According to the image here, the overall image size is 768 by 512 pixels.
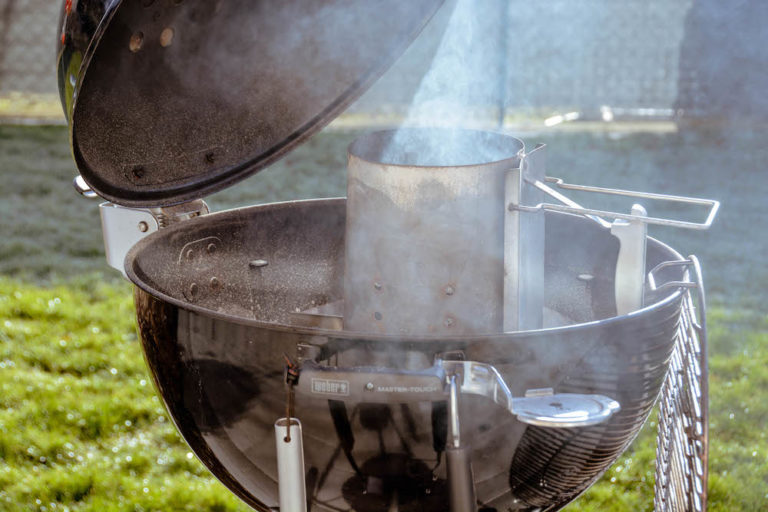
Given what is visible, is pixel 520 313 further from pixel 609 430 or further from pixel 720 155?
pixel 720 155

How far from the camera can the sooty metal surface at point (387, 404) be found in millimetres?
1134

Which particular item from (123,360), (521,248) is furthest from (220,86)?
(123,360)

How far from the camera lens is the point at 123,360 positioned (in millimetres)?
2863

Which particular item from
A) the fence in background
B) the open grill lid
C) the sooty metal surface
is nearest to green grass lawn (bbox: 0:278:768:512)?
the sooty metal surface

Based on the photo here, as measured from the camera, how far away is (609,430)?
50.5 inches

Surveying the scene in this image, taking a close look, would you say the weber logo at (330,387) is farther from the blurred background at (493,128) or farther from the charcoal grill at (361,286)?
the blurred background at (493,128)

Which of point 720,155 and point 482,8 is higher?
point 482,8

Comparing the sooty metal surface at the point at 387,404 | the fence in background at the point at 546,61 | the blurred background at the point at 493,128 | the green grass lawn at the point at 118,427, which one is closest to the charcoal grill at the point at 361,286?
the sooty metal surface at the point at 387,404

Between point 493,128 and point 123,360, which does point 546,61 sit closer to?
point 493,128

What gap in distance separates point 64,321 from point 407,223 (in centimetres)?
220

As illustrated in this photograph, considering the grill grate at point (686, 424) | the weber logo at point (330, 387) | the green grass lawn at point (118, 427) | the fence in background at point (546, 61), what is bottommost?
the green grass lawn at point (118, 427)

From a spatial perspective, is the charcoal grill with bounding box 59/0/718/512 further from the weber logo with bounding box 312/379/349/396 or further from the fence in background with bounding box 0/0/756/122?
the fence in background with bounding box 0/0/756/122

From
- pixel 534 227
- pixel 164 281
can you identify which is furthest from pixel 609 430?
pixel 164 281

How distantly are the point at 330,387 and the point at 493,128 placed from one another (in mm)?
4888
